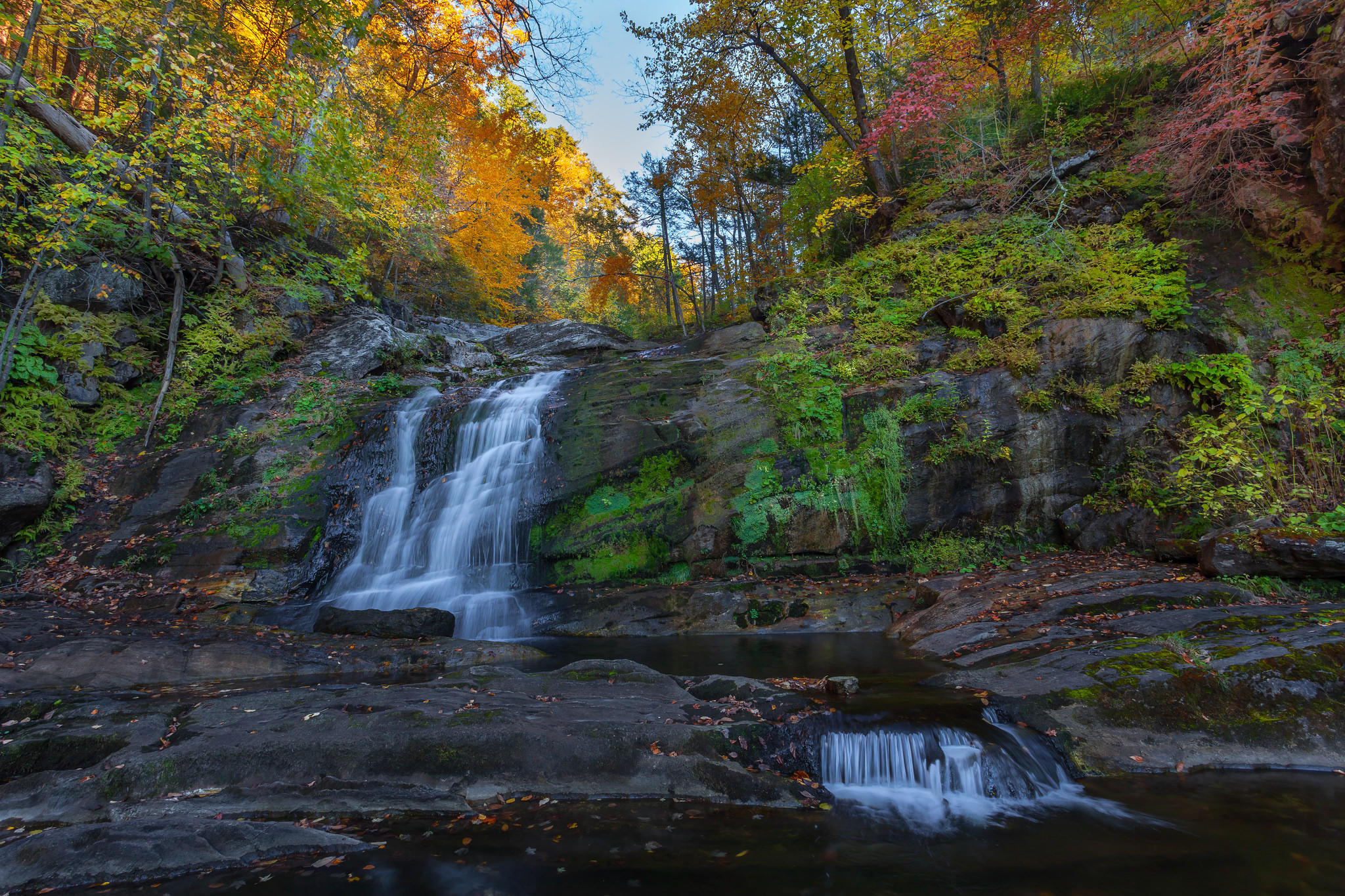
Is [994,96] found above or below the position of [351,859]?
above

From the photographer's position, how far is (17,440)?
886 cm

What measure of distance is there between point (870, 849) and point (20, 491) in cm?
1241

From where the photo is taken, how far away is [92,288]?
1103 centimetres

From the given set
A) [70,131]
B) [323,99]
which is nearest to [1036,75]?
[323,99]

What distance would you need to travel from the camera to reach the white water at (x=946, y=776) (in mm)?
3582

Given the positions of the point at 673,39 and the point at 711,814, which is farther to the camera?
the point at 673,39

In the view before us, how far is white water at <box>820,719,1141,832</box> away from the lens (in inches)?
141

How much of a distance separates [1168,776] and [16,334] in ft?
52.5

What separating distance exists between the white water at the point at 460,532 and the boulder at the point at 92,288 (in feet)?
20.8

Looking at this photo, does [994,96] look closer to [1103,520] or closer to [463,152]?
[1103,520]

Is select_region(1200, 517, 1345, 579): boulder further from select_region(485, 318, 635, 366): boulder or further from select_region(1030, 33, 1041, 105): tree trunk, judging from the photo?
select_region(485, 318, 635, 366): boulder

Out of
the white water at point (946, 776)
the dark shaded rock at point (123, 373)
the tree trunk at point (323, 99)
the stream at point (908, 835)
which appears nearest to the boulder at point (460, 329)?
the tree trunk at point (323, 99)

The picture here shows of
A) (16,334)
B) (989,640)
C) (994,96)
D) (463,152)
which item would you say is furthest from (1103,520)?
(463,152)

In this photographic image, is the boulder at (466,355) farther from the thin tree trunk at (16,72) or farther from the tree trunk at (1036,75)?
the tree trunk at (1036,75)
